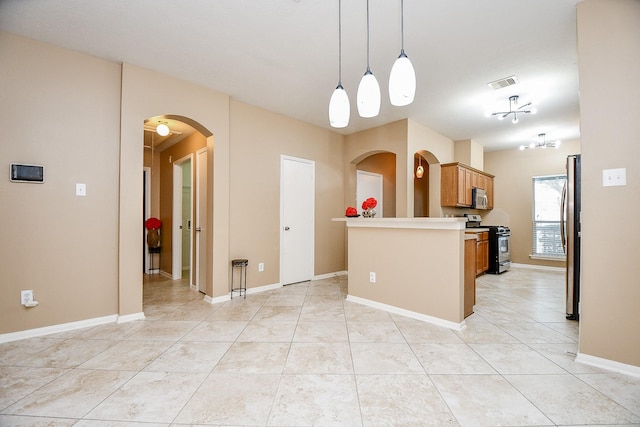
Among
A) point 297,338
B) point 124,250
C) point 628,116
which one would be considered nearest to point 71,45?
point 124,250

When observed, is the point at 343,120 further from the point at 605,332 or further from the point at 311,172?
the point at 311,172

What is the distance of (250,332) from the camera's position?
2.57 metres

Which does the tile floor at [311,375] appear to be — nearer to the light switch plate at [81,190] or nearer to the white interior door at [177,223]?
the light switch plate at [81,190]

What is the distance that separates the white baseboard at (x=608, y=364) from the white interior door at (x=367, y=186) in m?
3.99

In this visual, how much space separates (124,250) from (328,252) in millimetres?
3216

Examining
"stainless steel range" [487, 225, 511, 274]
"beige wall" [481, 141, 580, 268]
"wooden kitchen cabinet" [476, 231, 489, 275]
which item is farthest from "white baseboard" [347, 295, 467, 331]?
"beige wall" [481, 141, 580, 268]

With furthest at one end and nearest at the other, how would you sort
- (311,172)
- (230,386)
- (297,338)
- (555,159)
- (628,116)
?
(555,159), (311,172), (297,338), (628,116), (230,386)

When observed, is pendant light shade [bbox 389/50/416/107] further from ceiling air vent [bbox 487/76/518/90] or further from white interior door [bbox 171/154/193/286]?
white interior door [bbox 171/154/193/286]

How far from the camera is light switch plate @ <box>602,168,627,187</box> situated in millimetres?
1864

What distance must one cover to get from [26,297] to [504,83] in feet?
18.7

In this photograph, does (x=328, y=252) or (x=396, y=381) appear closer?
(x=396, y=381)

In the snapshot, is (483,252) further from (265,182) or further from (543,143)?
(265,182)

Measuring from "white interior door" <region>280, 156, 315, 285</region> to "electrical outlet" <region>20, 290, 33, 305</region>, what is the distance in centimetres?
280

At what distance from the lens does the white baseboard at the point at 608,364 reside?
1823 millimetres
